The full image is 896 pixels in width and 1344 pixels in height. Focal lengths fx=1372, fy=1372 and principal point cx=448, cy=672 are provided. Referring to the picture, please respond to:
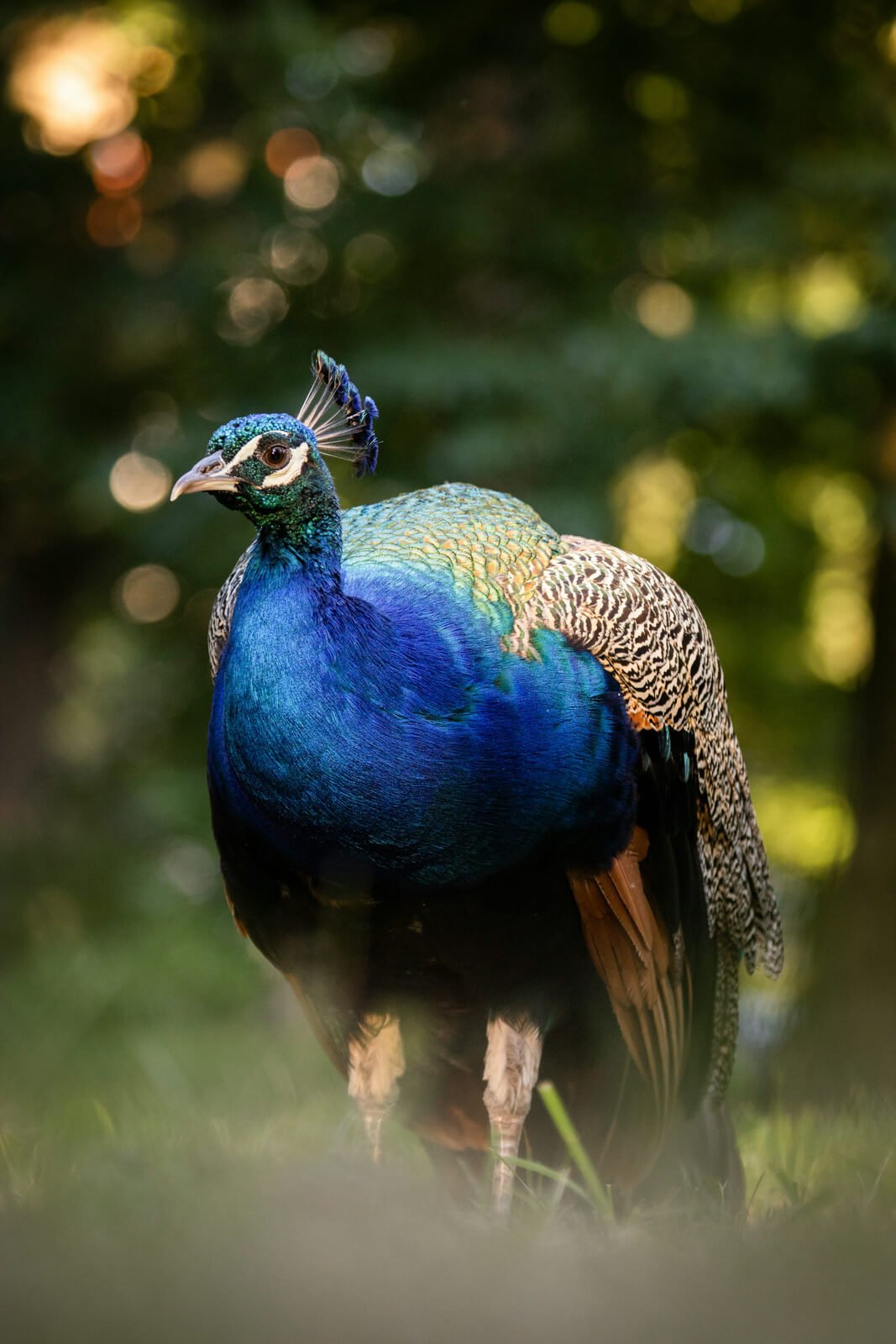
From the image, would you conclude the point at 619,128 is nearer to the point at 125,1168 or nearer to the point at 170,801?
the point at 170,801

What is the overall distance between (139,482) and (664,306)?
8.38ft

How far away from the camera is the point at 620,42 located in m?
6.27

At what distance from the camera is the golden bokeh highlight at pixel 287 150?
5.98m

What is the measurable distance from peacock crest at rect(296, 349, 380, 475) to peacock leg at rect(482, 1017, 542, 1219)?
1.31 meters

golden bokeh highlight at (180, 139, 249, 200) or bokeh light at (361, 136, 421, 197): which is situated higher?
bokeh light at (361, 136, 421, 197)

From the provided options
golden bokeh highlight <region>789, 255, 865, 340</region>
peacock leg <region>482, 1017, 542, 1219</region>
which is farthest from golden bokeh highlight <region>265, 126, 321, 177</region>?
peacock leg <region>482, 1017, 542, 1219</region>

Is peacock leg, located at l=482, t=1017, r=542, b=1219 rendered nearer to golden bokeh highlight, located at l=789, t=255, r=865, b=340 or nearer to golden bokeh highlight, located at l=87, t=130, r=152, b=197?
golden bokeh highlight, located at l=789, t=255, r=865, b=340

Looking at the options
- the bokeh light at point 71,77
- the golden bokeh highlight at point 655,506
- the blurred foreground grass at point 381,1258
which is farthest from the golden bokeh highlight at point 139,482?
the blurred foreground grass at point 381,1258

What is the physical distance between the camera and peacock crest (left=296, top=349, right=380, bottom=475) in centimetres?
307

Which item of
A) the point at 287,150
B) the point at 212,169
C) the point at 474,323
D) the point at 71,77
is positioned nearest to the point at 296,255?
the point at 287,150

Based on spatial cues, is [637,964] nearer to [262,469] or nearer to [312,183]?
[262,469]

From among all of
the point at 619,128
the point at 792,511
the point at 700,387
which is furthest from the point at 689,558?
the point at 619,128

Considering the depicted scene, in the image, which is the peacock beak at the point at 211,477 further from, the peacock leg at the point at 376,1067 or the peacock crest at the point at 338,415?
the peacock leg at the point at 376,1067

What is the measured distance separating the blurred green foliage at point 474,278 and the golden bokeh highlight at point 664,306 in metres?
0.02
